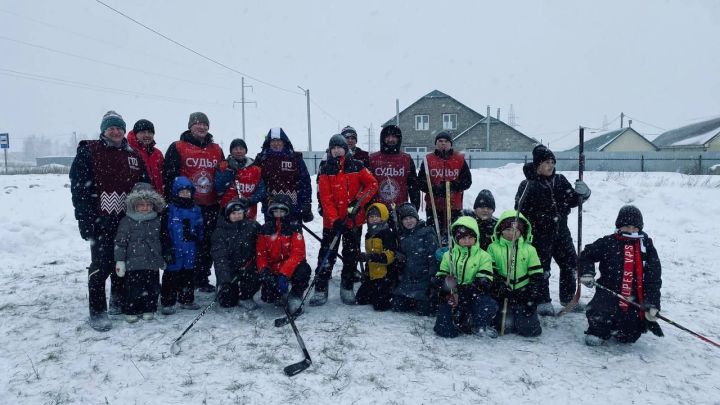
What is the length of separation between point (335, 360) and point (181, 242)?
2530 mm

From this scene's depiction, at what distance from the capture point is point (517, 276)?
470 cm

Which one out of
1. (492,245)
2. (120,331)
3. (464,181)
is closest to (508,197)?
(464,181)

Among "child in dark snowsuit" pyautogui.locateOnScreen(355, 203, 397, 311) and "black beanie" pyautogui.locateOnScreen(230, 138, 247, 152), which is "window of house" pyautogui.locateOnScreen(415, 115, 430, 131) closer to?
"black beanie" pyautogui.locateOnScreen(230, 138, 247, 152)

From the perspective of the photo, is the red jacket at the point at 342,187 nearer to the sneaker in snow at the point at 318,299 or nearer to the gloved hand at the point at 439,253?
the sneaker in snow at the point at 318,299

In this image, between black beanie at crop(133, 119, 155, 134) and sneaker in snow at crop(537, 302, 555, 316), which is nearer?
sneaker in snow at crop(537, 302, 555, 316)

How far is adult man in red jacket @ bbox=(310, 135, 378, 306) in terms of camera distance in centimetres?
571

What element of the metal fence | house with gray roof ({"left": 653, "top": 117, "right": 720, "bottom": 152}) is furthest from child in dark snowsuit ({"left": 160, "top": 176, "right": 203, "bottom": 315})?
house with gray roof ({"left": 653, "top": 117, "right": 720, "bottom": 152})

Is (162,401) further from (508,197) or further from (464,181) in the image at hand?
(508,197)

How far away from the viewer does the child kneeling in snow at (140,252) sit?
4.80m

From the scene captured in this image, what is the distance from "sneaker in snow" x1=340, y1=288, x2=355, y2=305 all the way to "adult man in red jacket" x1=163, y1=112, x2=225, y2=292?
6.31 ft

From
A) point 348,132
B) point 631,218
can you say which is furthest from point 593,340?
point 348,132

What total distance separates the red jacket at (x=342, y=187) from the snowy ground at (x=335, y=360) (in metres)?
1.21

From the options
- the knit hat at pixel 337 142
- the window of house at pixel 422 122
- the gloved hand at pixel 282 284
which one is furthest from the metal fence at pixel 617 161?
the gloved hand at pixel 282 284

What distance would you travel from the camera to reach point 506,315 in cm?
462
